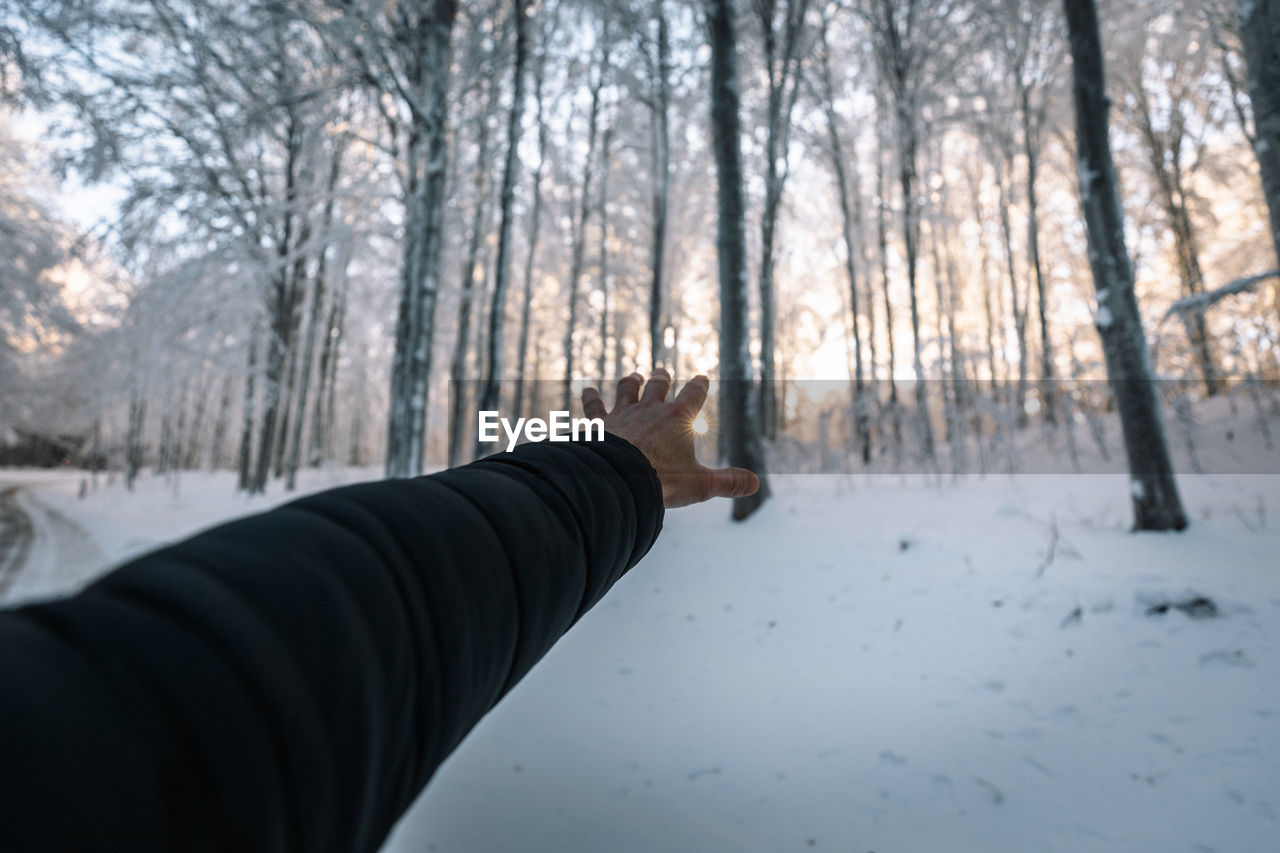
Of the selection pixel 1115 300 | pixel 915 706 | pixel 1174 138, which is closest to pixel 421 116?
pixel 1115 300

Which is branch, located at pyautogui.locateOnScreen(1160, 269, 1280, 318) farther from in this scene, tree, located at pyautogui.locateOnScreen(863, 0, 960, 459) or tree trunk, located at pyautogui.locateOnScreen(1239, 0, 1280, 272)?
tree, located at pyautogui.locateOnScreen(863, 0, 960, 459)

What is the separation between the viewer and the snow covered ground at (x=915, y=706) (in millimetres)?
2098

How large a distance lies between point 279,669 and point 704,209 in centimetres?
1617

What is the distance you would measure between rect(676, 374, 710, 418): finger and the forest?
4.35 m

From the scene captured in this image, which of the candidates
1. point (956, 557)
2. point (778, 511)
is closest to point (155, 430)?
point (778, 511)

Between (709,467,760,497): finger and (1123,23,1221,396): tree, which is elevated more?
(1123,23,1221,396): tree

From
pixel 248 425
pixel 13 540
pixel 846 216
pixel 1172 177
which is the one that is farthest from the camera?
pixel 248 425

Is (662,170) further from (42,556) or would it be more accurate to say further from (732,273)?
(42,556)

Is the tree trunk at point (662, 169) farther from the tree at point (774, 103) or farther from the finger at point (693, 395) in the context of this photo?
the finger at point (693, 395)

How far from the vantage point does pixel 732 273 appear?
19.5 feet

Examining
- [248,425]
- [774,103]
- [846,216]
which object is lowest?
[248,425]

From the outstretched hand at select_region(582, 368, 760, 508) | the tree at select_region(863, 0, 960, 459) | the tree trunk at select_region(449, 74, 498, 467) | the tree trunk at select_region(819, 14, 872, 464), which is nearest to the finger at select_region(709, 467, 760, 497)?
the outstretched hand at select_region(582, 368, 760, 508)

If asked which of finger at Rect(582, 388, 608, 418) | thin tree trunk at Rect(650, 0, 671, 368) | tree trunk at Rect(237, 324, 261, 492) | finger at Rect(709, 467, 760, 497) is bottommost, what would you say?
finger at Rect(709, 467, 760, 497)

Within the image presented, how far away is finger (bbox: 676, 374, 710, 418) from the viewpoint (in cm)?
139
